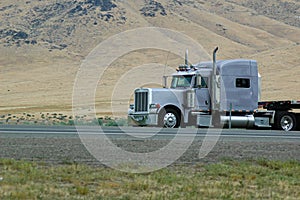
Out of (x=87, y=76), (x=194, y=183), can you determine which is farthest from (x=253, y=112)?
(x=87, y=76)

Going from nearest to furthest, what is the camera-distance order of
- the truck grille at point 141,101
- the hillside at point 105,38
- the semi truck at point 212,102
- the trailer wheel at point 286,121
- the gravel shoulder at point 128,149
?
the gravel shoulder at point 128,149, the semi truck at point 212,102, the truck grille at point 141,101, the trailer wheel at point 286,121, the hillside at point 105,38

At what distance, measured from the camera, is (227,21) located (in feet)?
593

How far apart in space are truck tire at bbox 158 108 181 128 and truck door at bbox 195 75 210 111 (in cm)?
149

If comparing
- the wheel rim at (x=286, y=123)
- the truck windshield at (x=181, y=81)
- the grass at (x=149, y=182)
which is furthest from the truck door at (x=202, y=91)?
the grass at (x=149, y=182)

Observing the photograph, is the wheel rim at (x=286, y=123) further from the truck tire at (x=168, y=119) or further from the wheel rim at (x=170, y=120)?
the wheel rim at (x=170, y=120)

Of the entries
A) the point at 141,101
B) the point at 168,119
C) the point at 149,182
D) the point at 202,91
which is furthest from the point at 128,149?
the point at 202,91

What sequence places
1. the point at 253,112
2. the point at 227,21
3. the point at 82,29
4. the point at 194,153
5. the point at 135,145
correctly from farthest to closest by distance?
the point at 227,21, the point at 82,29, the point at 253,112, the point at 135,145, the point at 194,153

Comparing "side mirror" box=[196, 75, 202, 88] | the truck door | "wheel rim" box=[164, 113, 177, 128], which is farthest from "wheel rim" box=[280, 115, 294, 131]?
"wheel rim" box=[164, 113, 177, 128]

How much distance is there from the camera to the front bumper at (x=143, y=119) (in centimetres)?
2769

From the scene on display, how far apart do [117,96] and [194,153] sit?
5595cm

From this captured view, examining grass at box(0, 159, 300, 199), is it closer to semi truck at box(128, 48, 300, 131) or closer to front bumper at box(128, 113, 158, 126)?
front bumper at box(128, 113, 158, 126)

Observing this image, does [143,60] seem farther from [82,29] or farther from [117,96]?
[117,96]

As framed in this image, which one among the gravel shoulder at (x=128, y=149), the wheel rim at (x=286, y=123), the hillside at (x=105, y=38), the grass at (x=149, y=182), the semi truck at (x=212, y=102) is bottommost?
the grass at (x=149, y=182)

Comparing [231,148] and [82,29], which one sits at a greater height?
[82,29]
